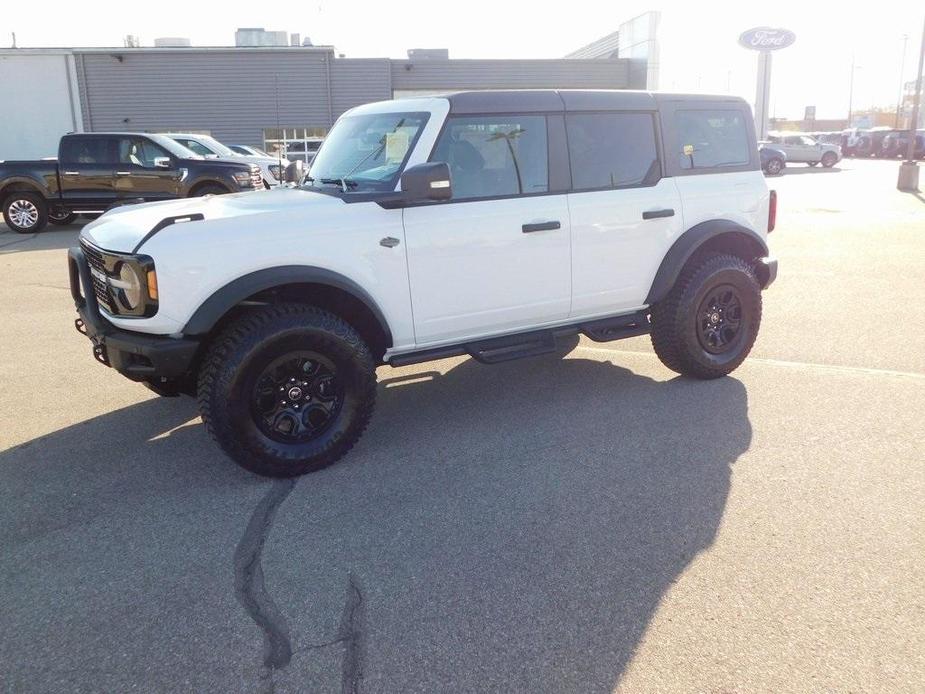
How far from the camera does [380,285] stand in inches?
169

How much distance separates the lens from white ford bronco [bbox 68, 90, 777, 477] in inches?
155

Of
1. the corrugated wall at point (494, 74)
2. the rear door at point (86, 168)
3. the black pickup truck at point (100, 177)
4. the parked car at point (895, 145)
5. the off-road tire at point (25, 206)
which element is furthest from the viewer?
the parked car at point (895, 145)

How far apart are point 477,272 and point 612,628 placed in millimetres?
2322

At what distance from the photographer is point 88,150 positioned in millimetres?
15219

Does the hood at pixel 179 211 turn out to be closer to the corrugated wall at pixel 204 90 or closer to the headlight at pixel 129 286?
the headlight at pixel 129 286

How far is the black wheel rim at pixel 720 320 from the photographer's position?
5.51 m

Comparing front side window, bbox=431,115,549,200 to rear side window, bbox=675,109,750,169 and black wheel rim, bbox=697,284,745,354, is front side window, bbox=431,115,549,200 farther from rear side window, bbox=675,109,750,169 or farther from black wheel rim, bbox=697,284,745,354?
black wheel rim, bbox=697,284,745,354

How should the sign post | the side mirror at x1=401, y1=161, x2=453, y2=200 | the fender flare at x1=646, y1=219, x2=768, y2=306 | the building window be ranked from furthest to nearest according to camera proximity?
the sign post, the building window, the fender flare at x1=646, y1=219, x2=768, y2=306, the side mirror at x1=401, y1=161, x2=453, y2=200

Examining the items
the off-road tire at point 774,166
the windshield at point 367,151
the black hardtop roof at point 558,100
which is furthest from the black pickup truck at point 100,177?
the off-road tire at point 774,166

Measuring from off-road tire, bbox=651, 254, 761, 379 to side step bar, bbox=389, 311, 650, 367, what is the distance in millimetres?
197

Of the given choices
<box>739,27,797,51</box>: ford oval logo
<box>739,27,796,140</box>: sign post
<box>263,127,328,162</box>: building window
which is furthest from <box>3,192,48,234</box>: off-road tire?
<box>739,27,797,51</box>: ford oval logo

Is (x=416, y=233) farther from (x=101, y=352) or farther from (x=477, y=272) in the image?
(x=101, y=352)

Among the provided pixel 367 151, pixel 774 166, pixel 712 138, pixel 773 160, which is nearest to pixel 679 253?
pixel 712 138

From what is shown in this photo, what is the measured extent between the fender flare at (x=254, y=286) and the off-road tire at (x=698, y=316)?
2316mm
